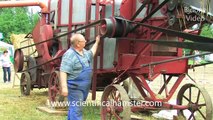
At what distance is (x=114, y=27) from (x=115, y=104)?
1.32m

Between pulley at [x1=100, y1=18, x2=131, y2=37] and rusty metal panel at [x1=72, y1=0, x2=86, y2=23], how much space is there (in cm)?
170

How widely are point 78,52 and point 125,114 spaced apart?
1.27 meters

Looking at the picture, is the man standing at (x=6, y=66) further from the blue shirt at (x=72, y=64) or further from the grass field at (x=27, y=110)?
the blue shirt at (x=72, y=64)

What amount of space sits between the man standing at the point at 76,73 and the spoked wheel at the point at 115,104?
2.56 feet

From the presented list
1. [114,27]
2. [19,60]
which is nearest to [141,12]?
[114,27]

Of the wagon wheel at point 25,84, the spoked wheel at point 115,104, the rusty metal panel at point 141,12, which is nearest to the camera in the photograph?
the spoked wheel at point 115,104

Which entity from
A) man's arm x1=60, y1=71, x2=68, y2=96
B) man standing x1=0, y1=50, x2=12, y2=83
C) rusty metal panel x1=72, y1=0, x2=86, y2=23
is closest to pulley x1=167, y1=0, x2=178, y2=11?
man's arm x1=60, y1=71, x2=68, y2=96

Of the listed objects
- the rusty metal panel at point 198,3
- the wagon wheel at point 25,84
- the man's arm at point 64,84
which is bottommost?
the wagon wheel at point 25,84

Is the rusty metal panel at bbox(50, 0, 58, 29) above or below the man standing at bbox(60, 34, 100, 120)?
above

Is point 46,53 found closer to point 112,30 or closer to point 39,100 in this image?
point 39,100

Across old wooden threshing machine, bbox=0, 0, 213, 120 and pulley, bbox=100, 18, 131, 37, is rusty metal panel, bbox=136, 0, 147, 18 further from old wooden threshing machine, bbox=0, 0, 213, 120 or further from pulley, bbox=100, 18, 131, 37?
pulley, bbox=100, 18, 131, 37

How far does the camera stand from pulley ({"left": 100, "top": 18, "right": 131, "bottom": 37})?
622 centimetres

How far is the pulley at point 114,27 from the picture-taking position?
622 centimetres

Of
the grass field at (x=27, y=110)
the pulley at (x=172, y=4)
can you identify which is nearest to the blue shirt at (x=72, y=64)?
the pulley at (x=172, y=4)
